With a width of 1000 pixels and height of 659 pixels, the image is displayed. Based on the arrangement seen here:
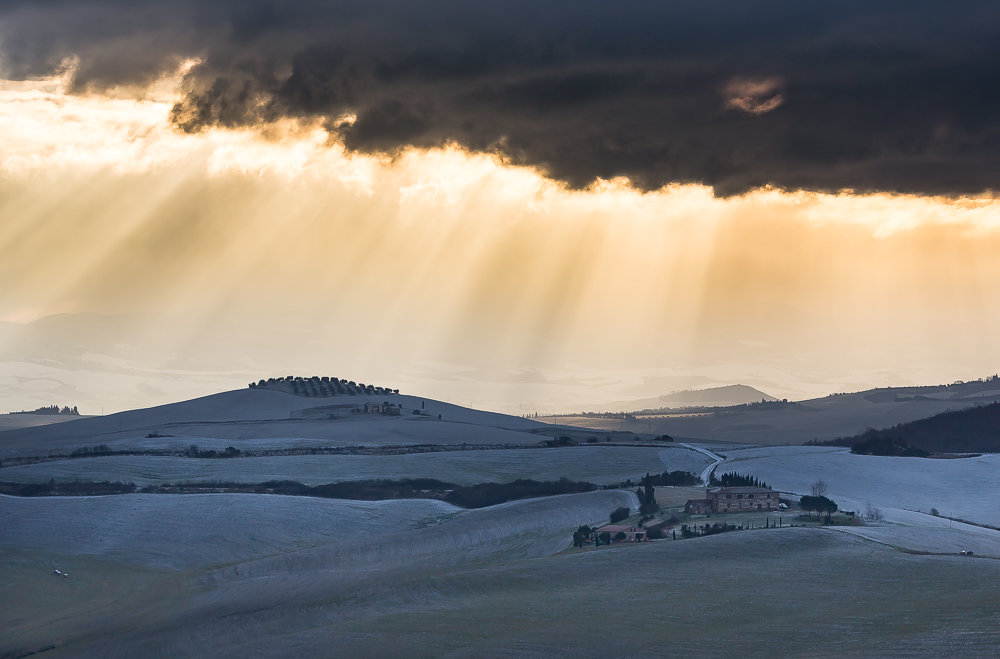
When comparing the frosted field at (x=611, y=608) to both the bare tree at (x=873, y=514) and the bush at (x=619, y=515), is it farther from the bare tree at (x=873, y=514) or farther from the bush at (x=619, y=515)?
the bush at (x=619, y=515)

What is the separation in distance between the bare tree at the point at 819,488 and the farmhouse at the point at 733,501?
71.2ft

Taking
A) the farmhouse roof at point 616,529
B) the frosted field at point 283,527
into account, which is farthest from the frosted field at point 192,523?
the farmhouse roof at point 616,529

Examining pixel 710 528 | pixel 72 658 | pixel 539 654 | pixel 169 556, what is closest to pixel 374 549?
pixel 169 556

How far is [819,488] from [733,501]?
110ft

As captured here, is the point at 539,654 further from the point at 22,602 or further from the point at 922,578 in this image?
the point at 22,602

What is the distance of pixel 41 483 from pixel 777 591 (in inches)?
4749

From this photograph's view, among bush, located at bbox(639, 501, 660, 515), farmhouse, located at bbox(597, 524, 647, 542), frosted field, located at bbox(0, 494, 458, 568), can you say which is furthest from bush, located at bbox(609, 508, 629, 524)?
frosted field, located at bbox(0, 494, 458, 568)

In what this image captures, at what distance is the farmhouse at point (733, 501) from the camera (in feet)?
504

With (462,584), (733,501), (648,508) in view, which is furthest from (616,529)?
(462,584)

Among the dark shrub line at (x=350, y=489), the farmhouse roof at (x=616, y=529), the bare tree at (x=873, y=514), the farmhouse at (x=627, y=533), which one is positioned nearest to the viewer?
the farmhouse at (x=627, y=533)

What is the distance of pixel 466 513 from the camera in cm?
16338

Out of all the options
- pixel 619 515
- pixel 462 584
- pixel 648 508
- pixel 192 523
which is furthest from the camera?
pixel 648 508

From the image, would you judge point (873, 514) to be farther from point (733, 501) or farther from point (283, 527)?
point (283, 527)

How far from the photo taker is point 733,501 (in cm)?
15512
